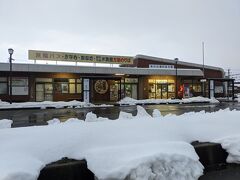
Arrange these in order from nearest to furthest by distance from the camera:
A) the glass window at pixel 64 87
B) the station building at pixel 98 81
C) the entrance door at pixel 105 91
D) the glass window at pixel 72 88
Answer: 1. the station building at pixel 98 81
2. the glass window at pixel 64 87
3. the glass window at pixel 72 88
4. the entrance door at pixel 105 91

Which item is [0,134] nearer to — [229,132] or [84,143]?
[84,143]

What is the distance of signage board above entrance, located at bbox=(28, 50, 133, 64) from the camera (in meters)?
35.5

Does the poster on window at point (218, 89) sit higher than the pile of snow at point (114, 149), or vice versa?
the poster on window at point (218, 89)

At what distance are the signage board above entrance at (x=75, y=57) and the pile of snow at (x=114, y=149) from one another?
30.9 metres

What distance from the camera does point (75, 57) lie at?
3709 centimetres

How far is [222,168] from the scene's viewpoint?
625 cm

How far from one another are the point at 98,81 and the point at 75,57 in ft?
13.5

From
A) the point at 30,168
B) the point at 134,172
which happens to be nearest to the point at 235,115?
the point at 134,172

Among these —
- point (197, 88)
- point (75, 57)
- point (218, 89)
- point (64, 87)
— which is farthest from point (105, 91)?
point (218, 89)

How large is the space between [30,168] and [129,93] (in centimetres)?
3371

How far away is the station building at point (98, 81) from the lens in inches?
1257

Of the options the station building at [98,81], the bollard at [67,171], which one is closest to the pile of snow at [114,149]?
the bollard at [67,171]

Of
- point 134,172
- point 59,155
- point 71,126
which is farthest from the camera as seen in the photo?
point 71,126

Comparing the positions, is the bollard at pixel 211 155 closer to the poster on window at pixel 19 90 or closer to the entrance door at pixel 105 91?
the poster on window at pixel 19 90
